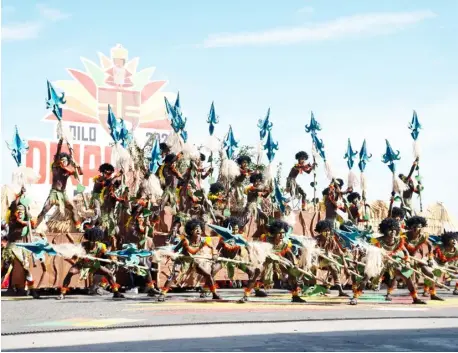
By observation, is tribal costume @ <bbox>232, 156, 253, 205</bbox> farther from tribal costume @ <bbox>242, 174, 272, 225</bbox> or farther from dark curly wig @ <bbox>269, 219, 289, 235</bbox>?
dark curly wig @ <bbox>269, 219, 289, 235</bbox>

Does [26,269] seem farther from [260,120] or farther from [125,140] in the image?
[260,120]

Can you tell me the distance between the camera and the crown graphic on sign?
36219 mm

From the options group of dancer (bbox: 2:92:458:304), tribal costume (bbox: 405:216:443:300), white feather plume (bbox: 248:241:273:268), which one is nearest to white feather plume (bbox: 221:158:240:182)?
group of dancer (bbox: 2:92:458:304)

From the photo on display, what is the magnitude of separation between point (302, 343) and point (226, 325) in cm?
162

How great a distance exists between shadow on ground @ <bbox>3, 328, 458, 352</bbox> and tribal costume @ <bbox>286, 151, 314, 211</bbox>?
10291 mm

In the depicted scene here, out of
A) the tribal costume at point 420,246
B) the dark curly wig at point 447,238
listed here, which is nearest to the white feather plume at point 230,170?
the dark curly wig at point 447,238

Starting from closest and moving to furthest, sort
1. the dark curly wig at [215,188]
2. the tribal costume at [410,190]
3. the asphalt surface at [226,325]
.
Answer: the asphalt surface at [226,325] < the dark curly wig at [215,188] < the tribal costume at [410,190]

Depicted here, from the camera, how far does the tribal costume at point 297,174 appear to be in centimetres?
1908

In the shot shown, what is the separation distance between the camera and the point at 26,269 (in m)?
15.0

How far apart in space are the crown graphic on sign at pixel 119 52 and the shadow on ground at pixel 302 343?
28.5 meters

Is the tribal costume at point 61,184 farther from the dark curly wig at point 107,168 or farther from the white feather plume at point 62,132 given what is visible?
the dark curly wig at point 107,168

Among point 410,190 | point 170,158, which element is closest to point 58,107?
point 170,158

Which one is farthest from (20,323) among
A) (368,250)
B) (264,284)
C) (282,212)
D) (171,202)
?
(282,212)

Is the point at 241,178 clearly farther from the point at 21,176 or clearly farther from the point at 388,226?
the point at 388,226
